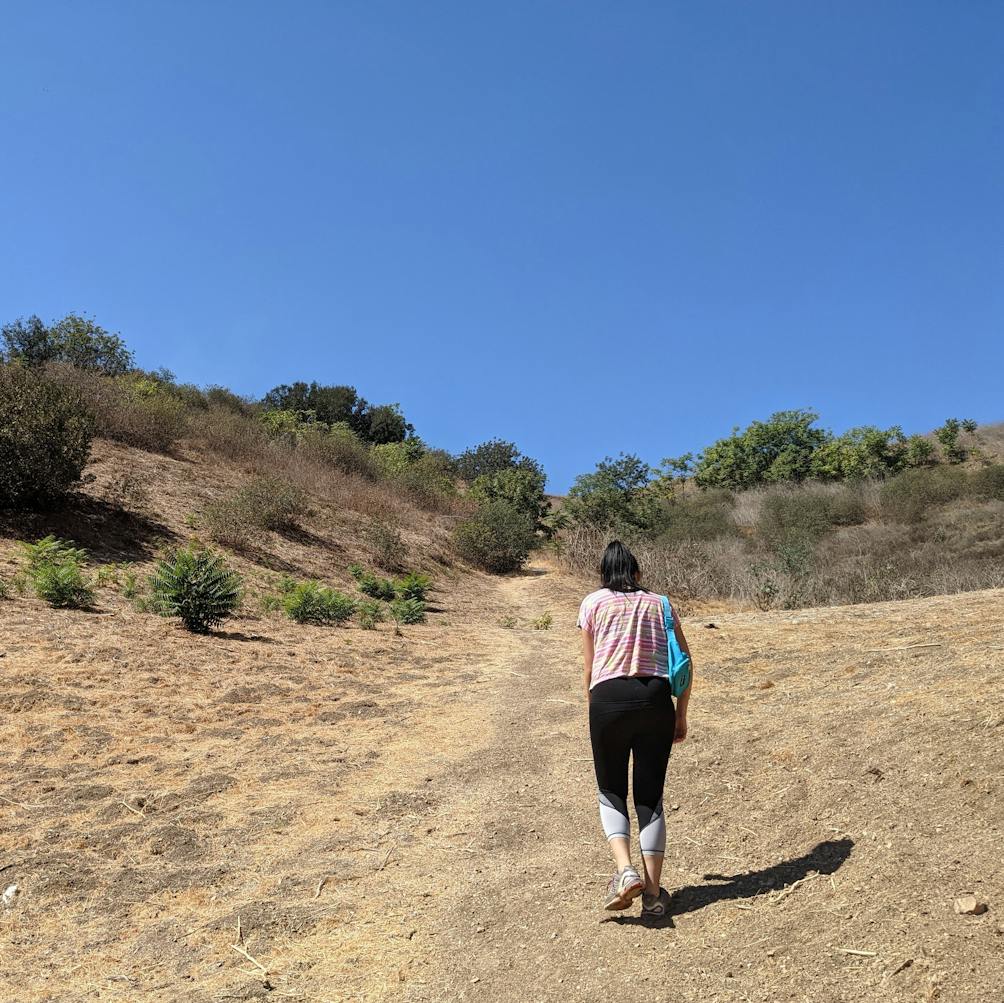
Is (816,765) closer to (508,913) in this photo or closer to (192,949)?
(508,913)

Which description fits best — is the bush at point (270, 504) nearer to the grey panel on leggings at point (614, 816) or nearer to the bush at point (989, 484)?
the grey panel on leggings at point (614, 816)

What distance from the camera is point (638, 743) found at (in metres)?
3.23

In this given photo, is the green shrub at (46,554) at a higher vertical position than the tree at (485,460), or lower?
lower

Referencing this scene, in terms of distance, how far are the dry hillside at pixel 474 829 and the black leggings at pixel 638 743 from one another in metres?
0.40

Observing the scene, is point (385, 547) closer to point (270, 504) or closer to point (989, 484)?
point (270, 504)

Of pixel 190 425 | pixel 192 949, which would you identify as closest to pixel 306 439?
pixel 190 425

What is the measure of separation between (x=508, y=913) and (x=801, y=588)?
1330 centimetres

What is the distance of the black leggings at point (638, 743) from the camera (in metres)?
3.20

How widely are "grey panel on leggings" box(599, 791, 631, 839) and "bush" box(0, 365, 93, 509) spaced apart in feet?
45.9

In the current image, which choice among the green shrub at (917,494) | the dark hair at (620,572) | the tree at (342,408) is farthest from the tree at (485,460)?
the dark hair at (620,572)

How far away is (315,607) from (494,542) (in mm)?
14409

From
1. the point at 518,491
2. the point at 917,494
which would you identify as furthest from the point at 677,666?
the point at 518,491

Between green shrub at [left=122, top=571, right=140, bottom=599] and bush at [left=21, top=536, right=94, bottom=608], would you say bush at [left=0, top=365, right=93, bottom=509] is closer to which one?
green shrub at [left=122, top=571, right=140, bottom=599]

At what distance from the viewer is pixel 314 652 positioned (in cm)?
1005
